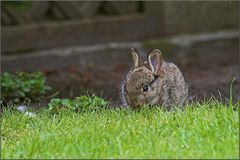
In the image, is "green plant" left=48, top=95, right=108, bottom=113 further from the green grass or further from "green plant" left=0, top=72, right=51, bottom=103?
"green plant" left=0, top=72, right=51, bottom=103

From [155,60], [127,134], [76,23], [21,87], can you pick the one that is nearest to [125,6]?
[76,23]

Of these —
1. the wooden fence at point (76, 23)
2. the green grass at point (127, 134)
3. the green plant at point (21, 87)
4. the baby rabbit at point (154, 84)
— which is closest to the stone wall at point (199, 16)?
the wooden fence at point (76, 23)

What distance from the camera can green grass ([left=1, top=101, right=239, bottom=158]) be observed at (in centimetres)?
523

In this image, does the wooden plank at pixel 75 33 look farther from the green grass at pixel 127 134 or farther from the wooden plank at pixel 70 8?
the green grass at pixel 127 134

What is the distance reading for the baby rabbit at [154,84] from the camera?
268 inches

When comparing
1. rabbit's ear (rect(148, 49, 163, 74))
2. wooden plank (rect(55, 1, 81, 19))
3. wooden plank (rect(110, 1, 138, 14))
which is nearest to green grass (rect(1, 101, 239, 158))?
rabbit's ear (rect(148, 49, 163, 74))

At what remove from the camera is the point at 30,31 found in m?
10.4

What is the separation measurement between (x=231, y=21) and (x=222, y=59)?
2.00 ft

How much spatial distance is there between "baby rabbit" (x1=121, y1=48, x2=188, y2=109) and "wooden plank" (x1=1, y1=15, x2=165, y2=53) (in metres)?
3.45

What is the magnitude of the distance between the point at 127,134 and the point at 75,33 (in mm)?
5180

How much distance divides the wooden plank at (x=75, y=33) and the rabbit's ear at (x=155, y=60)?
11.9 ft

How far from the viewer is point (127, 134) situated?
5.72 metres

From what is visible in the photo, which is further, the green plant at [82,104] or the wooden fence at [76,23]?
the wooden fence at [76,23]

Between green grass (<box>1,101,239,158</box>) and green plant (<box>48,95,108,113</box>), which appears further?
green plant (<box>48,95,108,113</box>)
